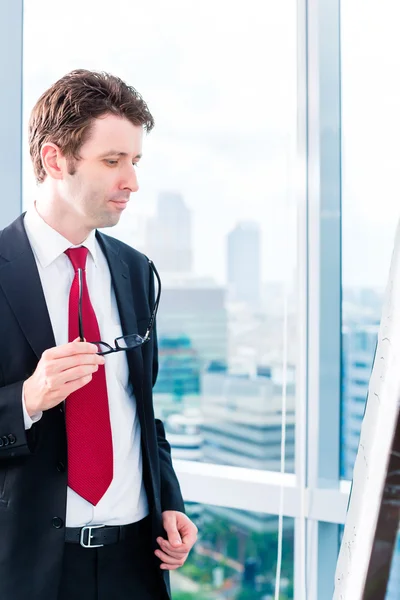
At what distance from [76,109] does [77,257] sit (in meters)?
0.31

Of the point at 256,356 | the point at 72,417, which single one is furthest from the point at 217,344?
the point at 72,417

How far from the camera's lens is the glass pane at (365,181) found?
212 centimetres

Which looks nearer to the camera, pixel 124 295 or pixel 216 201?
pixel 124 295

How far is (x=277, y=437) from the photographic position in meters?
2.27

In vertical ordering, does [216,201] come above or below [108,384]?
above

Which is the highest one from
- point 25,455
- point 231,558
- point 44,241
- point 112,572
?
point 44,241

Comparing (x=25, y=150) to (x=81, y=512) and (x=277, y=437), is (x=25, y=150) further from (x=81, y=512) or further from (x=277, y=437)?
(x=81, y=512)

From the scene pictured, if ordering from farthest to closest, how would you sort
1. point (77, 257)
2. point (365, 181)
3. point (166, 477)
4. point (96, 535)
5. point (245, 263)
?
point (245, 263) → point (365, 181) → point (166, 477) → point (77, 257) → point (96, 535)

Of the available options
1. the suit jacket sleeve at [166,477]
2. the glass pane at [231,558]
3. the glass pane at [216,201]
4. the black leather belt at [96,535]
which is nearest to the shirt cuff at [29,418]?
the black leather belt at [96,535]

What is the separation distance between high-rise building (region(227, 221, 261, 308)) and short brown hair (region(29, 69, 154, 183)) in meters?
0.78

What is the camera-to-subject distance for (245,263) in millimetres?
2297

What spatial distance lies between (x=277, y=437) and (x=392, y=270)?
1.69 m

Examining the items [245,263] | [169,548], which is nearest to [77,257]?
[169,548]

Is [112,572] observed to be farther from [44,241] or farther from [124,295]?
[44,241]
